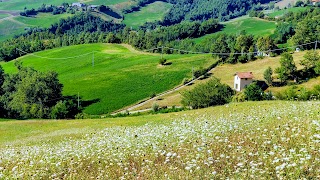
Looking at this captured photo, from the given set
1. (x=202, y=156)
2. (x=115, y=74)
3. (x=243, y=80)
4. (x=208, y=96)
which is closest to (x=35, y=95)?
(x=115, y=74)

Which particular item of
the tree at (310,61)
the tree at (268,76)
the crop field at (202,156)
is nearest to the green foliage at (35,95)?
the tree at (268,76)

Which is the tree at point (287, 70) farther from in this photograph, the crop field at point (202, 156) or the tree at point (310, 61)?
the crop field at point (202, 156)

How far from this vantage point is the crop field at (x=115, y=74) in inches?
3733

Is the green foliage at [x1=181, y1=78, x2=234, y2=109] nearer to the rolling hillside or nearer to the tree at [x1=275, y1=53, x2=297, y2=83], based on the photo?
the rolling hillside

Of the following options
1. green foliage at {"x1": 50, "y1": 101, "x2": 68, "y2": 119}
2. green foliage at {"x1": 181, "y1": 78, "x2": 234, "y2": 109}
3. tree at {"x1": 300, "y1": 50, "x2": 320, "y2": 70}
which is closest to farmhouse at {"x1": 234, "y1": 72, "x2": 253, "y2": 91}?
tree at {"x1": 300, "y1": 50, "x2": 320, "y2": 70}

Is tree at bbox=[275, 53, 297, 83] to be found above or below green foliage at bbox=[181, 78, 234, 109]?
above

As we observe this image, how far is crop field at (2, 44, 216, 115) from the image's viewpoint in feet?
311

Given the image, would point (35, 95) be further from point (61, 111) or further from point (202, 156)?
point (202, 156)

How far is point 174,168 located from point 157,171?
0.70 meters

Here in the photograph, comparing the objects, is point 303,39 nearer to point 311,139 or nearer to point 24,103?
point 24,103

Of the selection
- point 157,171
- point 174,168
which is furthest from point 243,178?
point 157,171

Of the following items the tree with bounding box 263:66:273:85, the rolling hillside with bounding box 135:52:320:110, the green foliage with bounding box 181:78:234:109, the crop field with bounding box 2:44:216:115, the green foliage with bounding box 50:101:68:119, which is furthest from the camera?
the crop field with bounding box 2:44:216:115

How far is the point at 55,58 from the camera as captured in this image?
150750mm

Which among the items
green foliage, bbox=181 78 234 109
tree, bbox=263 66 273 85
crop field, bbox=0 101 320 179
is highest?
crop field, bbox=0 101 320 179
